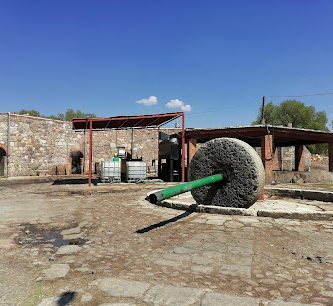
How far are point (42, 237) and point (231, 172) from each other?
3476mm

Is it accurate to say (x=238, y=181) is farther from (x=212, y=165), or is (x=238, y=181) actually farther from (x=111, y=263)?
(x=111, y=263)

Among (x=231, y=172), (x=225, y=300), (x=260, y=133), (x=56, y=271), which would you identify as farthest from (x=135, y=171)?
(x=225, y=300)

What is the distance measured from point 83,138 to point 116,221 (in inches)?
752

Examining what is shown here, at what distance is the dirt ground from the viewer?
100 inches

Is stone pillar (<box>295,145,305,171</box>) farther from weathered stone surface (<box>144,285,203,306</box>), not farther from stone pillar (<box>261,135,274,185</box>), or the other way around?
weathered stone surface (<box>144,285,203,306</box>)

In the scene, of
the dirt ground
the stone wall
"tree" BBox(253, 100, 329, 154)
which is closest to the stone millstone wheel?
the dirt ground

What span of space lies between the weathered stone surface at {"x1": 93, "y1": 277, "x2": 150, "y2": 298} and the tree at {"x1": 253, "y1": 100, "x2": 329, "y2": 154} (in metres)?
35.4

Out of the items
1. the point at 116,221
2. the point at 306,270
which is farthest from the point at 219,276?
the point at 116,221

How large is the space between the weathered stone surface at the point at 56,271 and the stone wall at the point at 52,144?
→ 1889 centimetres

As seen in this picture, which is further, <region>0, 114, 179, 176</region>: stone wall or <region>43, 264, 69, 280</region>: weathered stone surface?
<region>0, 114, 179, 176</region>: stone wall

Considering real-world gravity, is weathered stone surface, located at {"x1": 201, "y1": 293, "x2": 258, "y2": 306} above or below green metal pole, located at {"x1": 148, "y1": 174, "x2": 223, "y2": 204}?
below

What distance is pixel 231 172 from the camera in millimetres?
5957

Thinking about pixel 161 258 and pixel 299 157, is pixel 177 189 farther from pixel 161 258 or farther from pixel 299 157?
pixel 299 157

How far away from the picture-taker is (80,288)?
2605mm
